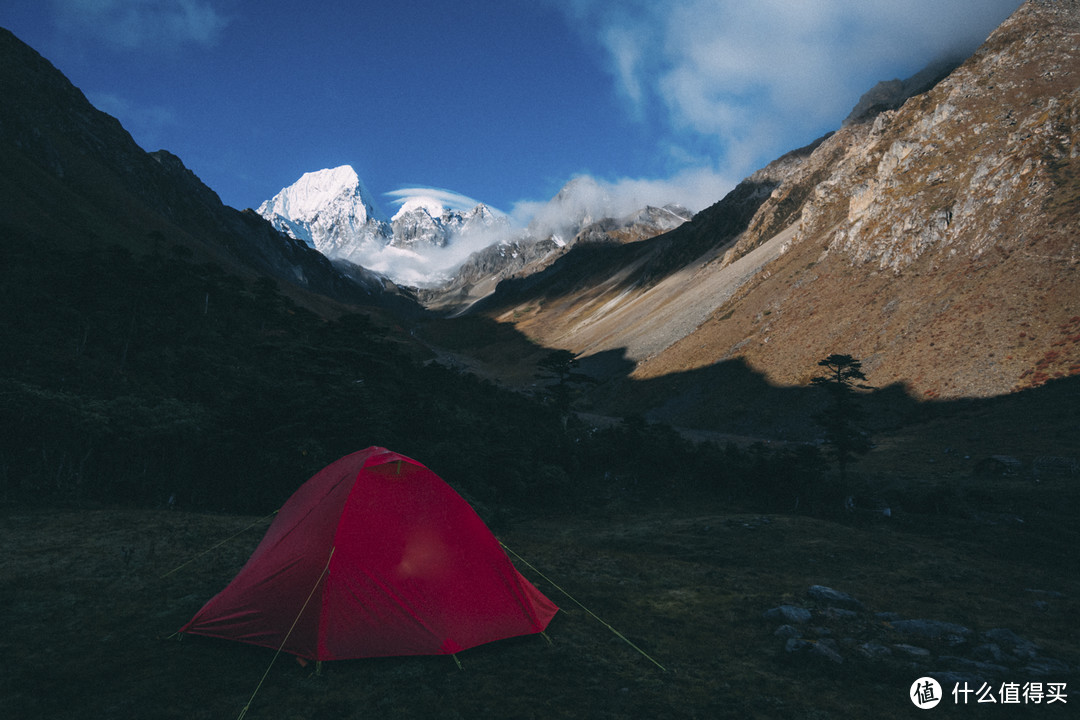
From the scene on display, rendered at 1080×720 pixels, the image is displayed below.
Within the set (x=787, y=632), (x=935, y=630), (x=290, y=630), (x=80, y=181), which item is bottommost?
(x=290, y=630)

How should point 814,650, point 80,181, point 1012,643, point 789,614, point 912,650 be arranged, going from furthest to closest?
point 80,181, point 789,614, point 1012,643, point 912,650, point 814,650

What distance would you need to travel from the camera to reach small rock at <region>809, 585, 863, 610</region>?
8789 mm

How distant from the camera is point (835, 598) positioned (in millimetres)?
9031

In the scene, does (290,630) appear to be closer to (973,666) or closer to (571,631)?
(571,631)

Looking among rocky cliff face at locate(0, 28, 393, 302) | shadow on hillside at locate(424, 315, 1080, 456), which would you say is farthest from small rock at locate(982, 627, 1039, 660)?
rocky cliff face at locate(0, 28, 393, 302)

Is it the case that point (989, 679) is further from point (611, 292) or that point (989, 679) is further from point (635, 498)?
point (611, 292)

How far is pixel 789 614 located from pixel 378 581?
6.77m

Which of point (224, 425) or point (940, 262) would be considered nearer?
point (224, 425)

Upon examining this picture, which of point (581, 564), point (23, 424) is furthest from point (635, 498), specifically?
point (23, 424)

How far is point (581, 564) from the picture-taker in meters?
11.5

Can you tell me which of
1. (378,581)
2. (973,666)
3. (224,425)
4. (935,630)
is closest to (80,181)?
(224,425)

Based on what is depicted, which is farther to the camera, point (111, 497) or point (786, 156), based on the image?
point (786, 156)

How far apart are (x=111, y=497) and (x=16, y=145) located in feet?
260

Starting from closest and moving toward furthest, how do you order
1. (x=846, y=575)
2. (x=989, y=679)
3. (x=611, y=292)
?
(x=989, y=679)
(x=846, y=575)
(x=611, y=292)
